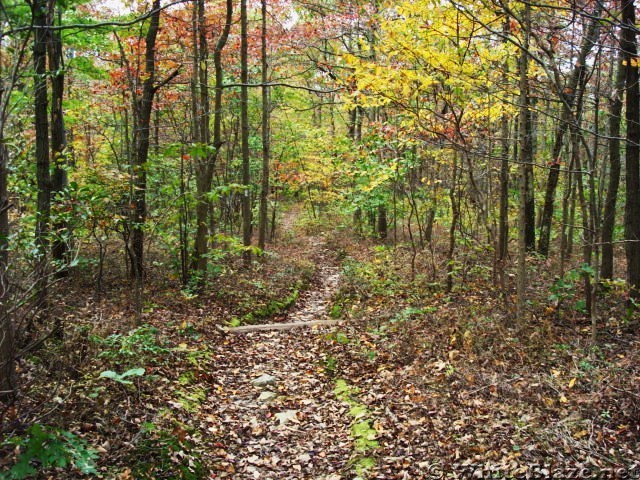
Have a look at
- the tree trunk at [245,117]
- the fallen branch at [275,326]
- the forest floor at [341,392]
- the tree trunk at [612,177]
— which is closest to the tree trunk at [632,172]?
the tree trunk at [612,177]

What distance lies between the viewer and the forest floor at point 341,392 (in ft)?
14.9

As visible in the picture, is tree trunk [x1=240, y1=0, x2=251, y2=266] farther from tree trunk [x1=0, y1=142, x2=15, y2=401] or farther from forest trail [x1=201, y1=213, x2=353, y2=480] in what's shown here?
tree trunk [x1=0, y1=142, x2=15, y2=401]

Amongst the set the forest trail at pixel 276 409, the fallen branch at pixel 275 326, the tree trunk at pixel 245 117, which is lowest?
the forest trail at pixel 276 409

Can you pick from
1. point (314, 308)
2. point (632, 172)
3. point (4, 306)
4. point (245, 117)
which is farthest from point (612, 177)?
point (4, 306)

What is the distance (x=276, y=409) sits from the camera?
20.9ft

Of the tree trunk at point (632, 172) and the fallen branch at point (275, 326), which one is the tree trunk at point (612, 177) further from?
the fallen branch at point (275, 326)

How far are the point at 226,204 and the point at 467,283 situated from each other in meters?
12.3

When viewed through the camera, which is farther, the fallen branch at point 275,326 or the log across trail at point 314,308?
the log across trail at point 314,308

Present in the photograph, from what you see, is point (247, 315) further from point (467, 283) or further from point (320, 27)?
point (320, 27)

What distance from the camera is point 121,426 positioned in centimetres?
480

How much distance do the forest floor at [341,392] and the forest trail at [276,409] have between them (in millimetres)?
25

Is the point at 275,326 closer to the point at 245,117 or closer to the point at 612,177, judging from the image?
the point at 245,117

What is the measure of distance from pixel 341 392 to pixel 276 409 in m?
1.05

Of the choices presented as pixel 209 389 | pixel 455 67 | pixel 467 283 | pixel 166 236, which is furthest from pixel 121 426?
pixel 467 283
